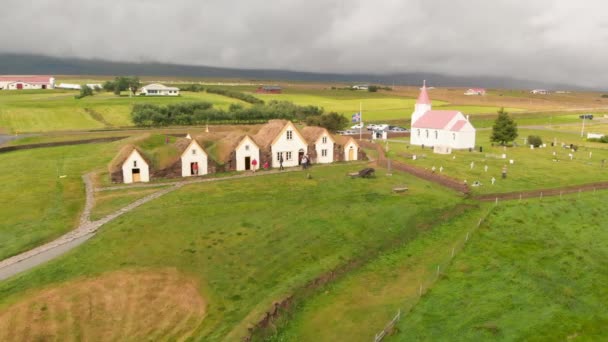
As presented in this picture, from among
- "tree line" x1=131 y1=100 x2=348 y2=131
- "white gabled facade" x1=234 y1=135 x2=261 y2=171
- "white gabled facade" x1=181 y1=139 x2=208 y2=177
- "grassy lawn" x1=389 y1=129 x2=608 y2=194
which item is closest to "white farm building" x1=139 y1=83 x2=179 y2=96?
"tree line" x1=131 y1=100 x2=348 y2=131

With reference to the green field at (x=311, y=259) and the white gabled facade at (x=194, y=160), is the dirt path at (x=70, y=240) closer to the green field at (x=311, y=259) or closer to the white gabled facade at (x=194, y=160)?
the green field at (x=311, y=259)

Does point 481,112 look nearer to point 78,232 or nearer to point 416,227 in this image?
point 416,227

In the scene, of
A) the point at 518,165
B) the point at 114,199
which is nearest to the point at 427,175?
the point at 518,165

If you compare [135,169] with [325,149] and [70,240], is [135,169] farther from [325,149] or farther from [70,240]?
[325,149]

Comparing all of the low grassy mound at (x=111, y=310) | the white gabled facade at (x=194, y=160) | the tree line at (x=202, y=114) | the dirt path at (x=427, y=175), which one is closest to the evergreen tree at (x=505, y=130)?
the dirt path at (x=427, y=175)

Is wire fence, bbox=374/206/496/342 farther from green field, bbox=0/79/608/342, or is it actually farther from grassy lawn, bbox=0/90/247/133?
grassy lawn, bbox=0/90/247/133

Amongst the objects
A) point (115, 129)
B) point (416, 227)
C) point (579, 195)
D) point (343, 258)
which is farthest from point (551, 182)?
point (115, 129)
